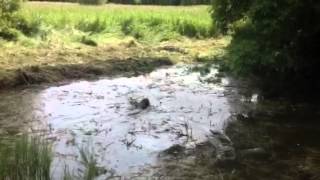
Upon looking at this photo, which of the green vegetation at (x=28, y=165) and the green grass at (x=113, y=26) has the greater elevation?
the green vegetation at (x=28, y=165)

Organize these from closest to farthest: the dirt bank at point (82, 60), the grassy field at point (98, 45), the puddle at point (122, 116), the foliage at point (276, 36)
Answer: the puddle at point (122, 116), the foliage at point (276, 36), the dirt bank at point (82, 60), the grassy field at point (98, 45)

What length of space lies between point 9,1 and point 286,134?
10.2 m

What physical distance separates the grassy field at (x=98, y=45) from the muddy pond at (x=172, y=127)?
909 mm

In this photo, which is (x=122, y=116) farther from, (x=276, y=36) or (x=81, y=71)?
(x=81, y=71)

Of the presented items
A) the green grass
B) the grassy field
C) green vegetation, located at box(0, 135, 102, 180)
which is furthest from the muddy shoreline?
green vegetation, located at box(0, 135, 102, 180)

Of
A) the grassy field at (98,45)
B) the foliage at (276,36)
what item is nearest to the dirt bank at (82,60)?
the grassy field at (98,45)

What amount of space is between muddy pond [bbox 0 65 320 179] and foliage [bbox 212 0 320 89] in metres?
0.88

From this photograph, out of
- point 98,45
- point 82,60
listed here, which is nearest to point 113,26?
point 98,45

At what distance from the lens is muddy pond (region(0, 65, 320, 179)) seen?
821 centimetres

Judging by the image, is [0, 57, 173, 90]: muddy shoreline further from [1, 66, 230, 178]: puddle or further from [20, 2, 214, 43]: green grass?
[20, 2, 214, 43]: green grass

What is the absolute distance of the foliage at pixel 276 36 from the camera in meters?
11.0

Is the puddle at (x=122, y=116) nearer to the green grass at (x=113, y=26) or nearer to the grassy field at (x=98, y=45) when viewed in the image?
the grassy field at (x=98, y=45)

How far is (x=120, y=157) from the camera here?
8.56 meters

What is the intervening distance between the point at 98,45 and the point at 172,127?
28.8 ft
